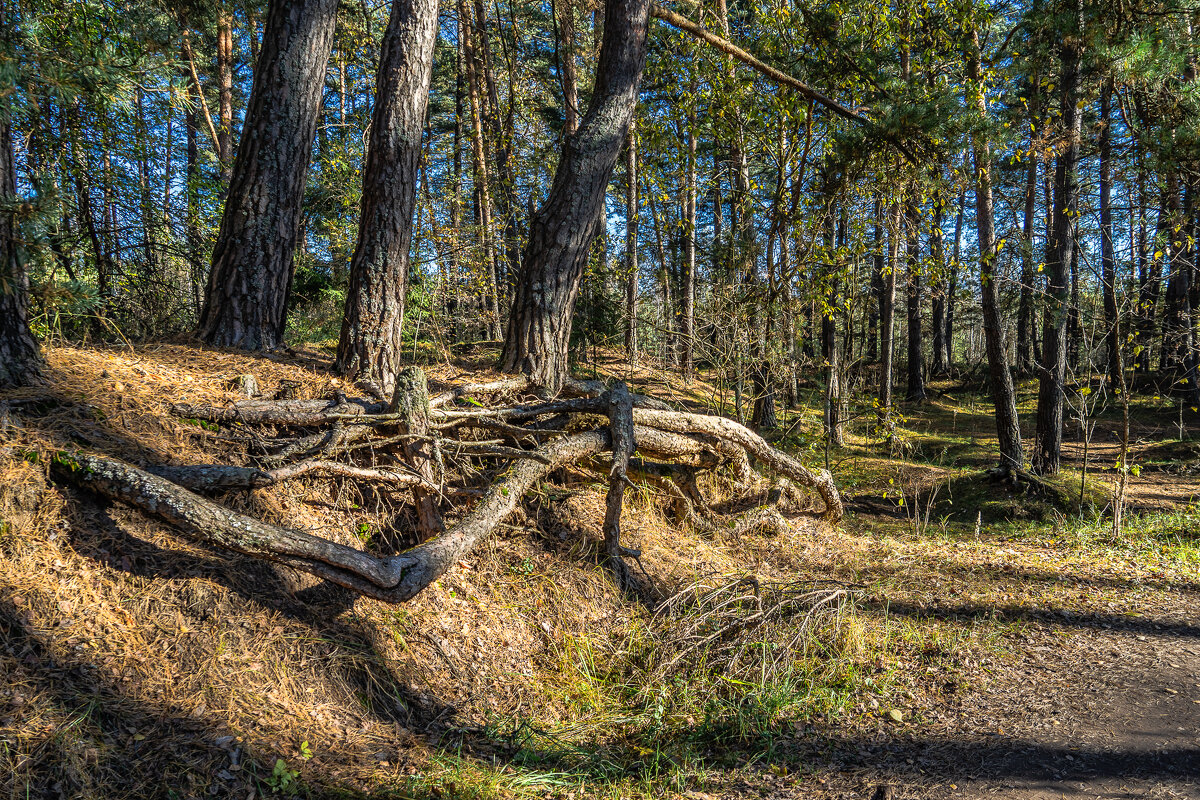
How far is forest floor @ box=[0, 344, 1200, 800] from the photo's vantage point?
8.54ft

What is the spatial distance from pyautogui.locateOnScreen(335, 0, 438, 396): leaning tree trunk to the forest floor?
0.47 meters

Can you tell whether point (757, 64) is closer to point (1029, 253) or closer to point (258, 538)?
point (1029, 253)

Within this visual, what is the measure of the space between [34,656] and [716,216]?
75.0 feet

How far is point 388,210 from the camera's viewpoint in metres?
4.91

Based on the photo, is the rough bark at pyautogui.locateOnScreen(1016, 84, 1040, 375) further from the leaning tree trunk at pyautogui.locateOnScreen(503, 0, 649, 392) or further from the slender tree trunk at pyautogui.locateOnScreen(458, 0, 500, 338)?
the slender tree trunk at pyautogui.locateOnScreen(458, 0, 500, 338)

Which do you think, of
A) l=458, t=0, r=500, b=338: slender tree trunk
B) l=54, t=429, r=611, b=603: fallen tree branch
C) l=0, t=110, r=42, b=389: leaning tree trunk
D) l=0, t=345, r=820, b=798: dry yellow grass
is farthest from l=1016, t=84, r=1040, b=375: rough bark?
l=0, t=110, r=42, b=389: leaning tree trunk

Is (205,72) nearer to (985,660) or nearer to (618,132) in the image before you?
(618,132)

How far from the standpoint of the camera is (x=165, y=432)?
11.8 ft

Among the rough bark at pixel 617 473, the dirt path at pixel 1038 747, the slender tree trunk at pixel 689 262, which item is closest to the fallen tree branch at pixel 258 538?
the rough bark at pixel 617 473

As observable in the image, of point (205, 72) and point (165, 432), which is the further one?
point (205, 72)

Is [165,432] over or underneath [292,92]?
underneath

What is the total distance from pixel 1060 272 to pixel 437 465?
28.4 ft

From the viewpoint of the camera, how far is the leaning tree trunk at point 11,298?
3086 mm

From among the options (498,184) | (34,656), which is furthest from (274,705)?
(498,184)
